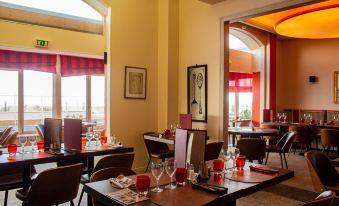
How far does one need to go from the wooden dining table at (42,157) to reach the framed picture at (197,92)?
77.8 inches

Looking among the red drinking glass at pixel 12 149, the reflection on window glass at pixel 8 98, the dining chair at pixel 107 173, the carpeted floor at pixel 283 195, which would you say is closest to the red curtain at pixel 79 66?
the reflection on window glass at pixel 8 98

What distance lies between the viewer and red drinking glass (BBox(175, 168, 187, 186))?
2.23 meters

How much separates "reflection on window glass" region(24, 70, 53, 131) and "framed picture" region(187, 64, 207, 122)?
16.4 feet

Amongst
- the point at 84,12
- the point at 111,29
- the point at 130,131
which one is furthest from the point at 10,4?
the point at 130,131

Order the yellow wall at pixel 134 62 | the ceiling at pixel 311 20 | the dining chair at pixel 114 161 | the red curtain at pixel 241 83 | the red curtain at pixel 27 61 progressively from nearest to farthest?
the dining chair at pixel 114 161 → the yellow wall at pixel 134 62 → the ceiling at pixel 311 20 → the red curtain at pixel 27 61 → the red curtain at pixel 241 83

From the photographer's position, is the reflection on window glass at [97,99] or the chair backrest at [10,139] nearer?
the chair backrest at [10,139]

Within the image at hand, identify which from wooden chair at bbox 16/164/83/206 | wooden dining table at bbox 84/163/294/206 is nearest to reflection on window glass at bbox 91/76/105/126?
wooden chair at bbox 16/164/83/206

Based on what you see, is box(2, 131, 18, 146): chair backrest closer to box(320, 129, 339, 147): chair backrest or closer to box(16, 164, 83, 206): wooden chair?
box(16, 164, 83, 206): wooden chair

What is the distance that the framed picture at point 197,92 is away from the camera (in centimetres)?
538

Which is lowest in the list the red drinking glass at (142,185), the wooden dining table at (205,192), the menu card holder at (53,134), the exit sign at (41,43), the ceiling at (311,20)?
the wooden dining table at (205,192)

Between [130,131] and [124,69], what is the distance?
1128 millimetres

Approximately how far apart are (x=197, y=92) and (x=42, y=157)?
10.0ft

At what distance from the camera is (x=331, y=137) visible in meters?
6.72

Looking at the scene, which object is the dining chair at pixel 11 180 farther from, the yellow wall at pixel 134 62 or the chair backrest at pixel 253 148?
the chair backrest at pixel 253 148
